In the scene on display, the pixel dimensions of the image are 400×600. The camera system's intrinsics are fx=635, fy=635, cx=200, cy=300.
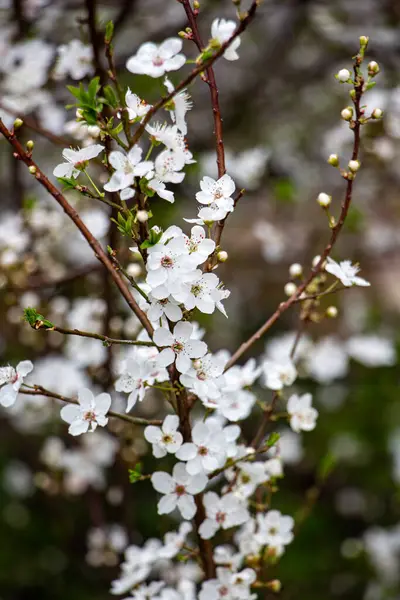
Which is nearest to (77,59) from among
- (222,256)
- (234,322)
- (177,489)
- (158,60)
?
(158,60)

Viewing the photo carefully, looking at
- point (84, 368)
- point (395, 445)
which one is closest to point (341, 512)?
point (395, 445)

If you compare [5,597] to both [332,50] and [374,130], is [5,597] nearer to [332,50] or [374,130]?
[374,130]

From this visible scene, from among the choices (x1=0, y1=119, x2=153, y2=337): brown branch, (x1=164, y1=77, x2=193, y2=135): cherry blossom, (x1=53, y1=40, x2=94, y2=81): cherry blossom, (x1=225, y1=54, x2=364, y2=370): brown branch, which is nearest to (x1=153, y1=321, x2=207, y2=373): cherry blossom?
(x1=0, y1=119, x2=153, y2=337): brown branch

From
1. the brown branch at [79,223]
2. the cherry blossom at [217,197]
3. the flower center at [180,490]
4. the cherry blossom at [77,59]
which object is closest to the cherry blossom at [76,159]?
the brown branch at [79,223]

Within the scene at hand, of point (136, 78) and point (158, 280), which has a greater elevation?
point (136, 78)

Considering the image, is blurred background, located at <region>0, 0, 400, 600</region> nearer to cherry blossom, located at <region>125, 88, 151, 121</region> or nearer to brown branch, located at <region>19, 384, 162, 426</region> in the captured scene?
brown branch, located at <region>19, 384, 162, 426</region>

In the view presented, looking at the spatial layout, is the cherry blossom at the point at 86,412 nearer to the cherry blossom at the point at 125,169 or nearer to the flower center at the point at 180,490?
the flower center at the point at 180,490

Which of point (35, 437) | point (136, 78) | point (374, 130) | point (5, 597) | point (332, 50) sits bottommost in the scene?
point (5, 597)

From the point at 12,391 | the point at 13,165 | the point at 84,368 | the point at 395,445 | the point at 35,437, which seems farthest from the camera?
the point at 35,437
